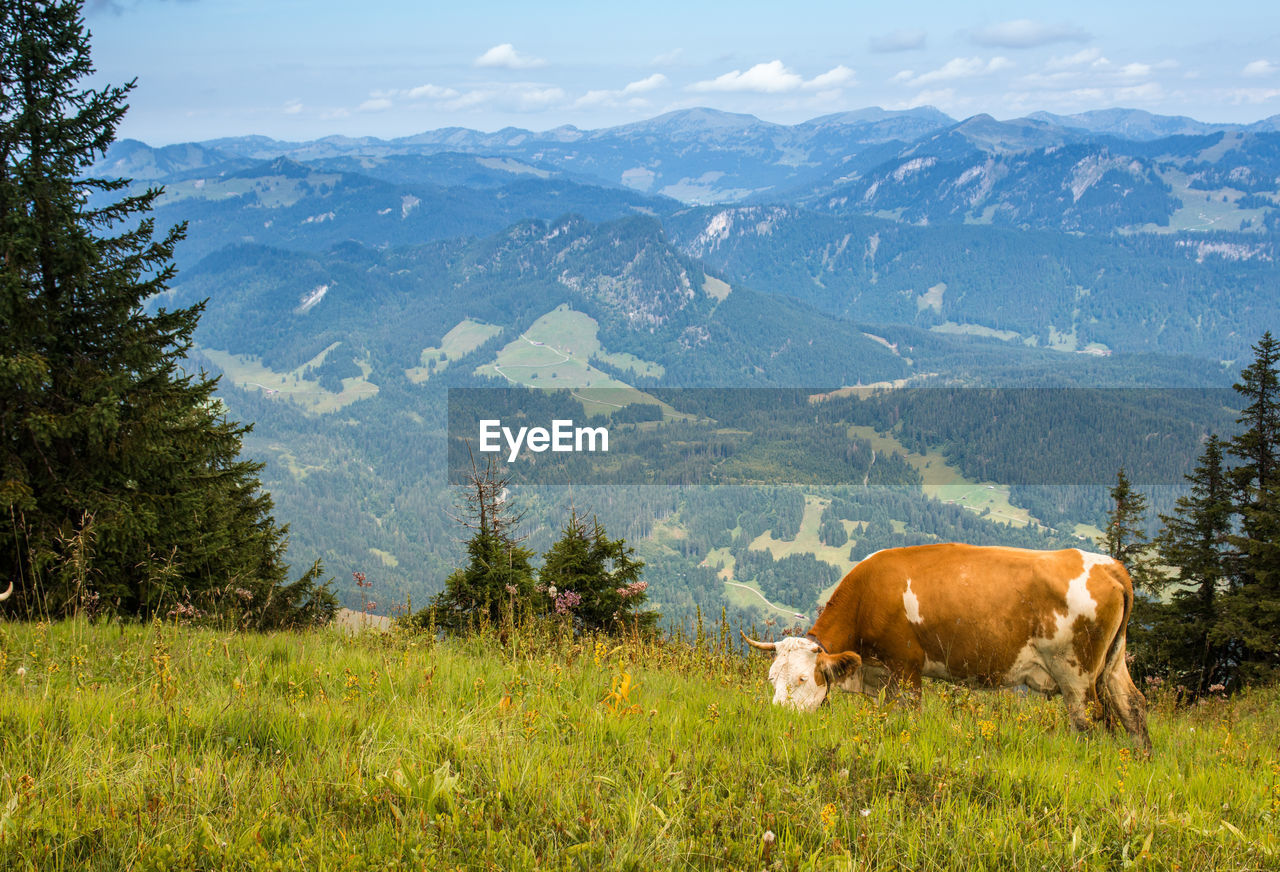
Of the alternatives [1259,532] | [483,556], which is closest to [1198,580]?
[1259,532]

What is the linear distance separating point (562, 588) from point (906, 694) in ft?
47.5

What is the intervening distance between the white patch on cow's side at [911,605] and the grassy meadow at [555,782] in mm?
1610

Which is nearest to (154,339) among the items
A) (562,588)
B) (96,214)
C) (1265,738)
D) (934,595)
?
(96,214)

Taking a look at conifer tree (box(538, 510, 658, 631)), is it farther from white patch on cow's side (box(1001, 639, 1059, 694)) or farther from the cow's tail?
the cow's tail

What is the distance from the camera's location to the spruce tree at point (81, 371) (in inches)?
463

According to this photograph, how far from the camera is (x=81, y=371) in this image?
12781 millimetres

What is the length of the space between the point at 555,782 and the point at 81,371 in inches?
527

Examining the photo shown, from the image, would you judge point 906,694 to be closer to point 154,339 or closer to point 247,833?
point 247,833

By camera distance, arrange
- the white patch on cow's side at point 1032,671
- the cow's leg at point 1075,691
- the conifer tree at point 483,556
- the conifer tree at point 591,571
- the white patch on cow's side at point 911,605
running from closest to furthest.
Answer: the cow's leg at point 1075,691 < the white patch on cow's side at point 1032,671 < the white patch on cow's side at point 911,605 < the conifer tree at point 483,556 < the conifer tree at point 591,571

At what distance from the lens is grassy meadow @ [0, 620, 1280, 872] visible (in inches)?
130

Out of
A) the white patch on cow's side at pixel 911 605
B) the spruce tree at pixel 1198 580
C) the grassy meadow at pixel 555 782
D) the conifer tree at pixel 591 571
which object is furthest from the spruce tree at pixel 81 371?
the spruce tree at pixel 1198 580

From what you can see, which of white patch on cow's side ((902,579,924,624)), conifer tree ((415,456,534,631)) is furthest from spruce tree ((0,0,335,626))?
white patch on cow's side ((902,579,924,624))

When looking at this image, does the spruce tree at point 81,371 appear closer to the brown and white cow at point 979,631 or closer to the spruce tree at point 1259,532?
the brown and white cow at point 979,631

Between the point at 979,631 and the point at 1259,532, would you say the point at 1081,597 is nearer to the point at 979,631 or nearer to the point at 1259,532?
the point at 979,631
